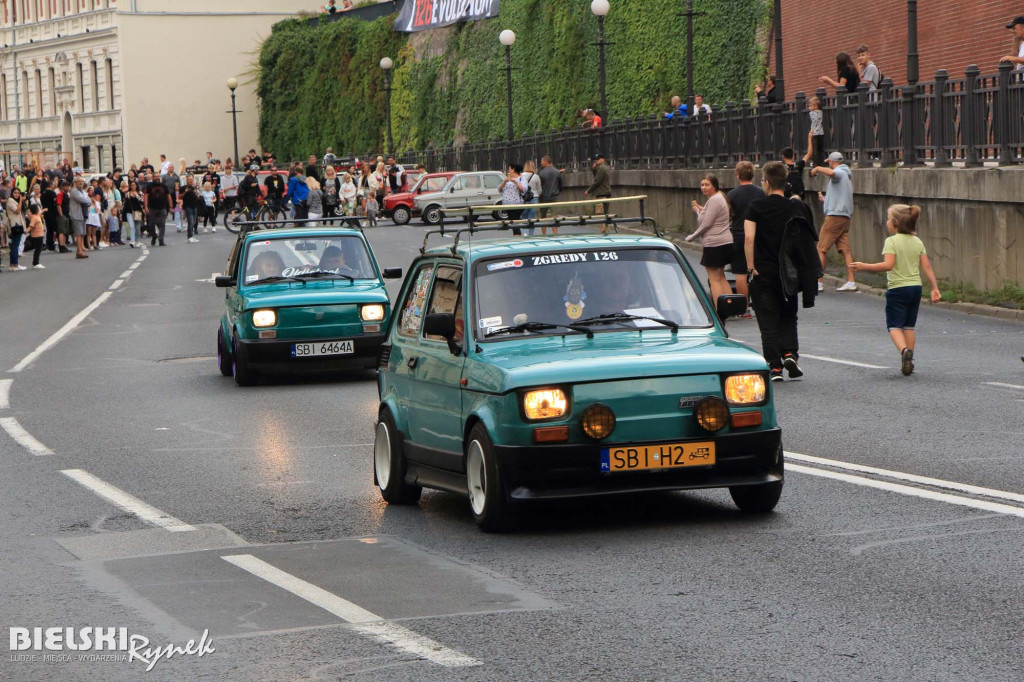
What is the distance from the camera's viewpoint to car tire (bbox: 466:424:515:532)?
326 inches

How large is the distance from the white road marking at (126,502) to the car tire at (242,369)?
18.0ft

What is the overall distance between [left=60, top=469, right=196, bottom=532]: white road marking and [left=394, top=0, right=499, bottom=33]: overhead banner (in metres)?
55.7

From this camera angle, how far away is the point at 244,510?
31.9 ft

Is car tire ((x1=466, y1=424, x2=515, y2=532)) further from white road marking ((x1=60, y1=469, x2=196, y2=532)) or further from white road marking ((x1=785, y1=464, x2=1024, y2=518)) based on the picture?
white road marking ((x1=785, y1=464, x2=1024, y2=518))

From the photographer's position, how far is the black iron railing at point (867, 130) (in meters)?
22.3

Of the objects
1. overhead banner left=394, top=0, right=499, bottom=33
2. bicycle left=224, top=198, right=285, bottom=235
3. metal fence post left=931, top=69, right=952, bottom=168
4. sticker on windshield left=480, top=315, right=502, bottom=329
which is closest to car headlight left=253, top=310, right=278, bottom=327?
sticker on windshield left=480, top=315, right=502, bottom=329

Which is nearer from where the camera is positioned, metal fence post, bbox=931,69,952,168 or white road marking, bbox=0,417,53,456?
white road marking, bbox=0,417,53,456

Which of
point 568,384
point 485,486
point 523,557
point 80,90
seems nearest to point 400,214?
point 485,486

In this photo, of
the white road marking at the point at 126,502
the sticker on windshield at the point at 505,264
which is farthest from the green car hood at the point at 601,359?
the white road marking at the point at 126,502

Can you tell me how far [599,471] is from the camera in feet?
26.7

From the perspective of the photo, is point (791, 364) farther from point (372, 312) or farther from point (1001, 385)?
point (372, 312)

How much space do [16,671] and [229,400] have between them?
32.9 feet

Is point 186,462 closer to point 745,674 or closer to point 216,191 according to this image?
point 745,674

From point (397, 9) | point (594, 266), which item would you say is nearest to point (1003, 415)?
point (594, 266)
